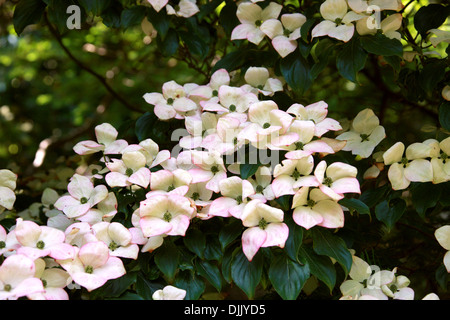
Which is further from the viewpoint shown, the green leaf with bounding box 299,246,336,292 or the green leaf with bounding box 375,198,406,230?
the green leaf with bounding box 375,198,406,230

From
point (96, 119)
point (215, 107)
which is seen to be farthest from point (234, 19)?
point (96, 119)

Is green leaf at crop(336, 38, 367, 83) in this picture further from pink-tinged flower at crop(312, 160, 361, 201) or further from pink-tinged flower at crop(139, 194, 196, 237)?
pink-tinged flower at crop(139, 194, 196, 237)

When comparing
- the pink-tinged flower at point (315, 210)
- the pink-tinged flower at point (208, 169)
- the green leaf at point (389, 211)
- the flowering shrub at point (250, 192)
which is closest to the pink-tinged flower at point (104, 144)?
the flowering shrub at point (250, 192)

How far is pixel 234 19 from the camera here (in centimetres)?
131

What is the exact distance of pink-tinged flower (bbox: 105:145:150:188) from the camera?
1.02 metres

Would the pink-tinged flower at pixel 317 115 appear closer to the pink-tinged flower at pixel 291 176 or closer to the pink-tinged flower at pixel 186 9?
the pink-tinged flower at pixel 291 176

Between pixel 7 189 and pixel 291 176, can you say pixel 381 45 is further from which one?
pixel 7 189

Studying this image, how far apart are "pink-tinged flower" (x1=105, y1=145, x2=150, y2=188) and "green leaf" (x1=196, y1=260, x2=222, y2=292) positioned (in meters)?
0.19

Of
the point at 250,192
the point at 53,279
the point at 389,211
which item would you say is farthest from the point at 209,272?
the point at 389,211

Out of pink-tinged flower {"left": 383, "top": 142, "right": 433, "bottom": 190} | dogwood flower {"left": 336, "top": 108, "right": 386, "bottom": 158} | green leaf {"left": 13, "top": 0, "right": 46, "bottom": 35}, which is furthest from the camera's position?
green leaf {"left": 13, "top": 0, "right": 46, "bottom": 35}

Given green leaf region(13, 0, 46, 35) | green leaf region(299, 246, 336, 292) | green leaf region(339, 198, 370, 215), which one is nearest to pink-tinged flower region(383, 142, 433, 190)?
green leaf region(339, 198, 370, 215)

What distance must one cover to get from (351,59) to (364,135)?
174mm

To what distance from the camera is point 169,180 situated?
39.5 inches

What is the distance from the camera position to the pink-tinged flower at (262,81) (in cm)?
120
